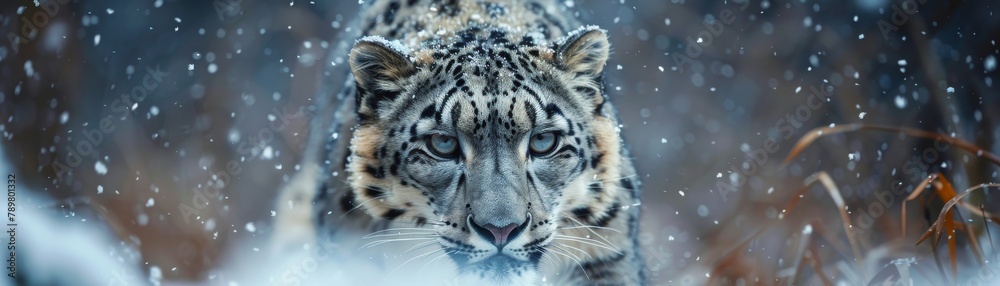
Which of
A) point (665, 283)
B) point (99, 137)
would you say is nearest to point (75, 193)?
point (99, 137)

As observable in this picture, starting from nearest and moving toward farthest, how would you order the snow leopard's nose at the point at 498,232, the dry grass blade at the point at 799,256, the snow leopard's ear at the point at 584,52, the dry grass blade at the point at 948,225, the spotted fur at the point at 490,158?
the dry grass blade at the point at 948,225
the snow leopard's nose at the point at 498,232
the spotted fur at the point at 490,158
the dry grass blade at the point at 799,256
the snow leopard's ear at the point at 584,52

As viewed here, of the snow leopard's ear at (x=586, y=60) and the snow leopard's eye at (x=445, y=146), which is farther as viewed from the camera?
the snow leopard's ear at (x=586, y=60)

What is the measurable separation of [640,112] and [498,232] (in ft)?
12.8

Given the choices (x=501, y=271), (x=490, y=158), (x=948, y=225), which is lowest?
(x=948, y=225)

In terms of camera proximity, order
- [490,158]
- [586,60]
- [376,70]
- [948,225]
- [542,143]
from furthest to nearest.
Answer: [586,60] < [376,70] < [542,143] < [490,158] < [948,225]

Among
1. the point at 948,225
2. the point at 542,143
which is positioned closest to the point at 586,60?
the point at 542,143

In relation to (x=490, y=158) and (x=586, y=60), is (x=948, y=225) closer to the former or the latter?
(x=586, y=60)

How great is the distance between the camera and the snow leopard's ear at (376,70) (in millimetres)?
3385

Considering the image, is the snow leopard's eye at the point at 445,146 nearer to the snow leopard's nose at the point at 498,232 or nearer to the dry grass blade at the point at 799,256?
the snow leopard's nose at the point at 498,232

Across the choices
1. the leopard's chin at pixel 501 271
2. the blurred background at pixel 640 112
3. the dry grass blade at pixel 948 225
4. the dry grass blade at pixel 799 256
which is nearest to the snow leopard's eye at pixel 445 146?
the leopard's chin at pixel 501 271

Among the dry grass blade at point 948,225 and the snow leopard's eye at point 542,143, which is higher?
the snow leopard's eye at point 542,143

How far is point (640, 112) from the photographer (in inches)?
266

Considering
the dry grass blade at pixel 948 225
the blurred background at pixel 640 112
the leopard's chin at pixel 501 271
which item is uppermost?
the blurred background at pixel 640 112

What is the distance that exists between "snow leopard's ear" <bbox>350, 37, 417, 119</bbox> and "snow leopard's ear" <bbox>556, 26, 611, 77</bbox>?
60 centimetres
